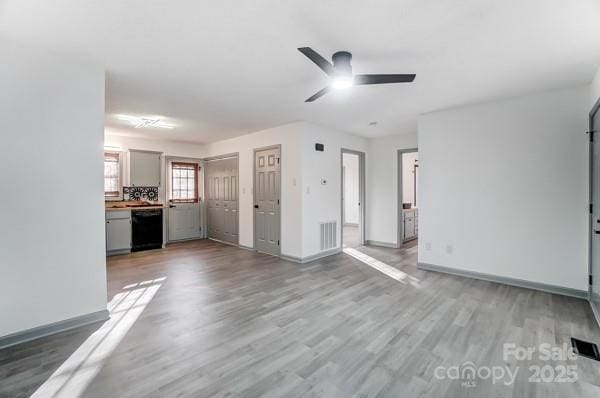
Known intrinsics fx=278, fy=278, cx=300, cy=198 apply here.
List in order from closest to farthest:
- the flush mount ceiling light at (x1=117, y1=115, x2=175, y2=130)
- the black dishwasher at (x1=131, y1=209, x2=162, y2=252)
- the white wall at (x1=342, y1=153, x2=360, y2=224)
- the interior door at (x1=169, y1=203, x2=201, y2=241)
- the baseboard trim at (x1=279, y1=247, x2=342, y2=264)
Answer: the flush mount ceiling light at (x1=117, y1=115, x2=175, y2=130) < the baseboard trim at (x1=279, y1=247, x2=342, y2=264) < the black dishwasher at (x1=131, y1=209, x2=162, y2=252) < the interior door at (x1=169, y1=203, x2=201, y2=241) < the white wall at (x1=342, y1=153, x2=360, y2=224)

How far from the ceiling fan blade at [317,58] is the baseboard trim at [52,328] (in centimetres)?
311

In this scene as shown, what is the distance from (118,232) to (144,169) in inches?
64.3

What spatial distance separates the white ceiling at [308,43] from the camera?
76.0 inches

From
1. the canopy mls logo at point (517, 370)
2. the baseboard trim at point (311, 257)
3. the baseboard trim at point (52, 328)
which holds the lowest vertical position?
the canopy mls logo at point (517, 370)

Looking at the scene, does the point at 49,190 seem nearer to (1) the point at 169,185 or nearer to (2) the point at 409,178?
(1) the point at 169,185

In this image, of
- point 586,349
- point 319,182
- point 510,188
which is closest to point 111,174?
point 319,182

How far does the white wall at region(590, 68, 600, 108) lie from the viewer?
2902 mm

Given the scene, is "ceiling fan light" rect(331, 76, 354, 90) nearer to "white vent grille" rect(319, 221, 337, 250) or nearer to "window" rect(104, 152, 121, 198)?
"white vent grille" rect(319, 221, 337, 250)

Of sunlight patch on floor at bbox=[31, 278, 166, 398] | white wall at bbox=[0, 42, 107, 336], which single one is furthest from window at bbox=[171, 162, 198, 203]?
white wall at bbox=[0, 42, 107, 336]

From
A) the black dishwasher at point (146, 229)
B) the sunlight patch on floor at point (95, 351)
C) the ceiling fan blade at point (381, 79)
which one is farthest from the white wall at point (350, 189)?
the sunlight patch on floor at point (95, 351)

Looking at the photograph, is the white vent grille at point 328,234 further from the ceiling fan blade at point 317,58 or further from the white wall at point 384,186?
the ceiling fan blade at point 317,58

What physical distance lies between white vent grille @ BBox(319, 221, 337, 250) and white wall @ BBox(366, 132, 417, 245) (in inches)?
52.1

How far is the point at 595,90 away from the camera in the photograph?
3.03 meters

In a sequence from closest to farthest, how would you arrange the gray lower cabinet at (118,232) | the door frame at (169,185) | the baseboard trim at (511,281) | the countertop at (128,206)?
1. the baseboard trim at (511,281)
2. the gray lower cabinet at (118,232)
3. the countertop at (128,206)
4. the door frame at (169,185)
